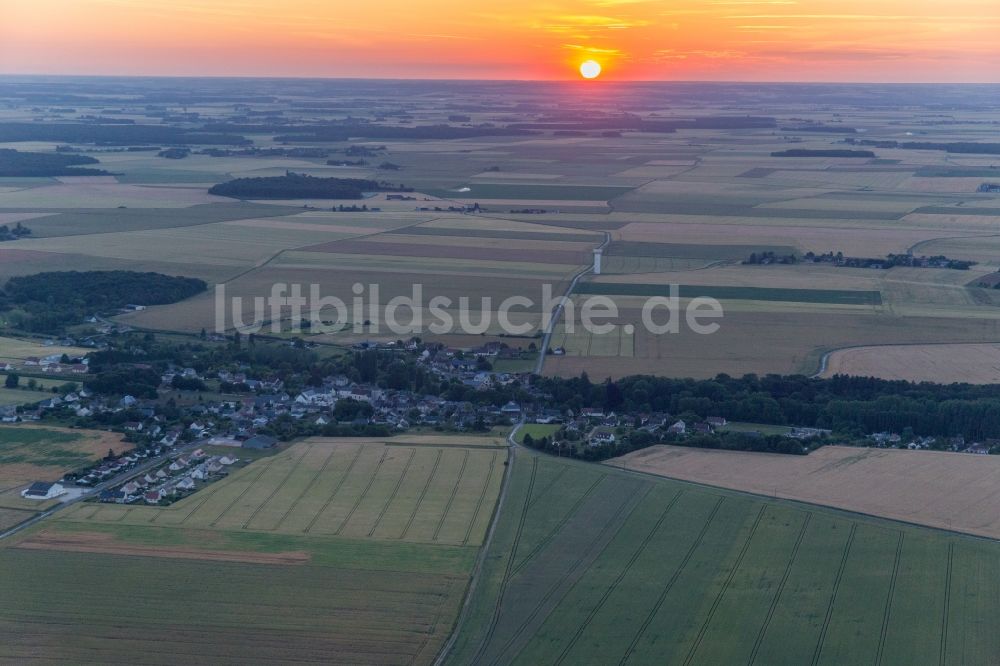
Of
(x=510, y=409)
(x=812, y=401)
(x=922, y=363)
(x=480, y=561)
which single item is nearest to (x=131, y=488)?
(x=480, y=561)

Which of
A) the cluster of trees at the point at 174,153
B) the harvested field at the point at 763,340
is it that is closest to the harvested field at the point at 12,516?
the harvested field at the point at 763,340

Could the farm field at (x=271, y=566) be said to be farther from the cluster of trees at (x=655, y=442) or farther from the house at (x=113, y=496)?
the cluster of trees at (x=655, y=442)

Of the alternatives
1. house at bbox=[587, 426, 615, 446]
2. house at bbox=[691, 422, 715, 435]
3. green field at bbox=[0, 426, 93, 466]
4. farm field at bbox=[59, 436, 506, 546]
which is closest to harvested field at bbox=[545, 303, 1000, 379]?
house at bbox=[691, 422, 715, 435]

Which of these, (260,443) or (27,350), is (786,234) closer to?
(27,350)

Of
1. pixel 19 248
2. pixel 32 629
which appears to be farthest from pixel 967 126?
pixel 32 629

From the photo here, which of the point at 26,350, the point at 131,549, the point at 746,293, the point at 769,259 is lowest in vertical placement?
the point at 131,549

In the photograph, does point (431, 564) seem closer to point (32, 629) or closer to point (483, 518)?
point (483, 518)
